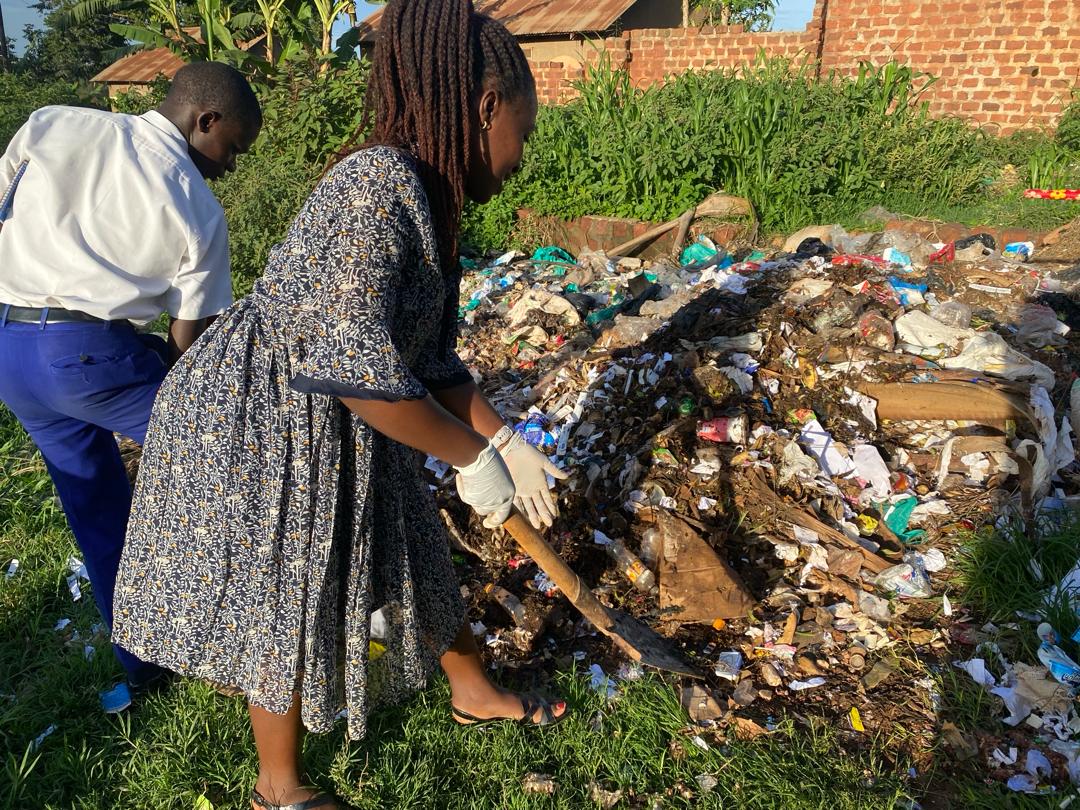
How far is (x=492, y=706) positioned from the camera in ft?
7.75

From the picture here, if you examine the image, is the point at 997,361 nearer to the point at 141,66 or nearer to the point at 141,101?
the point at 141,101

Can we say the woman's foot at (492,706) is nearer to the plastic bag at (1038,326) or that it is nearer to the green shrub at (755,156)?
the plastic bag at (1038,326)

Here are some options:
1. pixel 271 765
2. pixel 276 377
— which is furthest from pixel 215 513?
pixel 271 765

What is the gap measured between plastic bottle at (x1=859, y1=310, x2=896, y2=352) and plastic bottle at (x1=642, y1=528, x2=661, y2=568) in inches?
65.9

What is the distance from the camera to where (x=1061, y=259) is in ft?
18.0

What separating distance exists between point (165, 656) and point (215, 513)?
1.34 feet

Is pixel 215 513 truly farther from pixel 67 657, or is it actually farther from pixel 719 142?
pixel 719 142

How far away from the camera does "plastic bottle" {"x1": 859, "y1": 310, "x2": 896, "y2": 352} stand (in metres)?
3.98

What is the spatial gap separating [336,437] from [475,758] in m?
1.14

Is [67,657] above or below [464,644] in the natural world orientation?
below

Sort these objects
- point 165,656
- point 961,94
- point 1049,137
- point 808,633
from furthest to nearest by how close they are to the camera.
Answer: point 961,94 → point 1049,137 → point 808,633 → point 165,656

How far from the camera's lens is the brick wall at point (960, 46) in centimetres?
841

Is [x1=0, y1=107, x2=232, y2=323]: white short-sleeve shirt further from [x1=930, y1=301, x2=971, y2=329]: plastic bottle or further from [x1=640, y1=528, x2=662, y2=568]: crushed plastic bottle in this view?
[x1=930, y1=301, x2=971, y2=329]: plastic bottle

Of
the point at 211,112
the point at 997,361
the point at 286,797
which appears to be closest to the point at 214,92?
the point at 211,112
